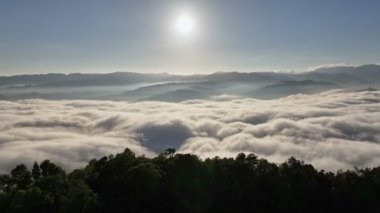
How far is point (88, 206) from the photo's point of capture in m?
56.7

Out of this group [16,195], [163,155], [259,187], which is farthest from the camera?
[163,155]

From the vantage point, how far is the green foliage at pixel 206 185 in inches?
2435

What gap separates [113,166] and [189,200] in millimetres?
12296

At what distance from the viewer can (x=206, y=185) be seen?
216 feet

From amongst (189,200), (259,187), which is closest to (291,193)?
(259,187)

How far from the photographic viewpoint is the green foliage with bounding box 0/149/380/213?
203ft

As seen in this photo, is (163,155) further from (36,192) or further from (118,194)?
(36,192)

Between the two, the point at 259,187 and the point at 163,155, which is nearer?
the point at 259,187

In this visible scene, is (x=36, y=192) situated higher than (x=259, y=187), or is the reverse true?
(x=36, y=192)

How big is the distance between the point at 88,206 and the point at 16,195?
846cm

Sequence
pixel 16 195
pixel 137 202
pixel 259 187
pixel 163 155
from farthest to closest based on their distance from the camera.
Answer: pixel 163 155
pixel 259 187
pixel 137 202
pixel 16 195

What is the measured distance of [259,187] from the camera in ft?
218

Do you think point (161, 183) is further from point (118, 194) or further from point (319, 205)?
point (319, 205)

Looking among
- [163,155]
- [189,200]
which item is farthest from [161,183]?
[163,155]
